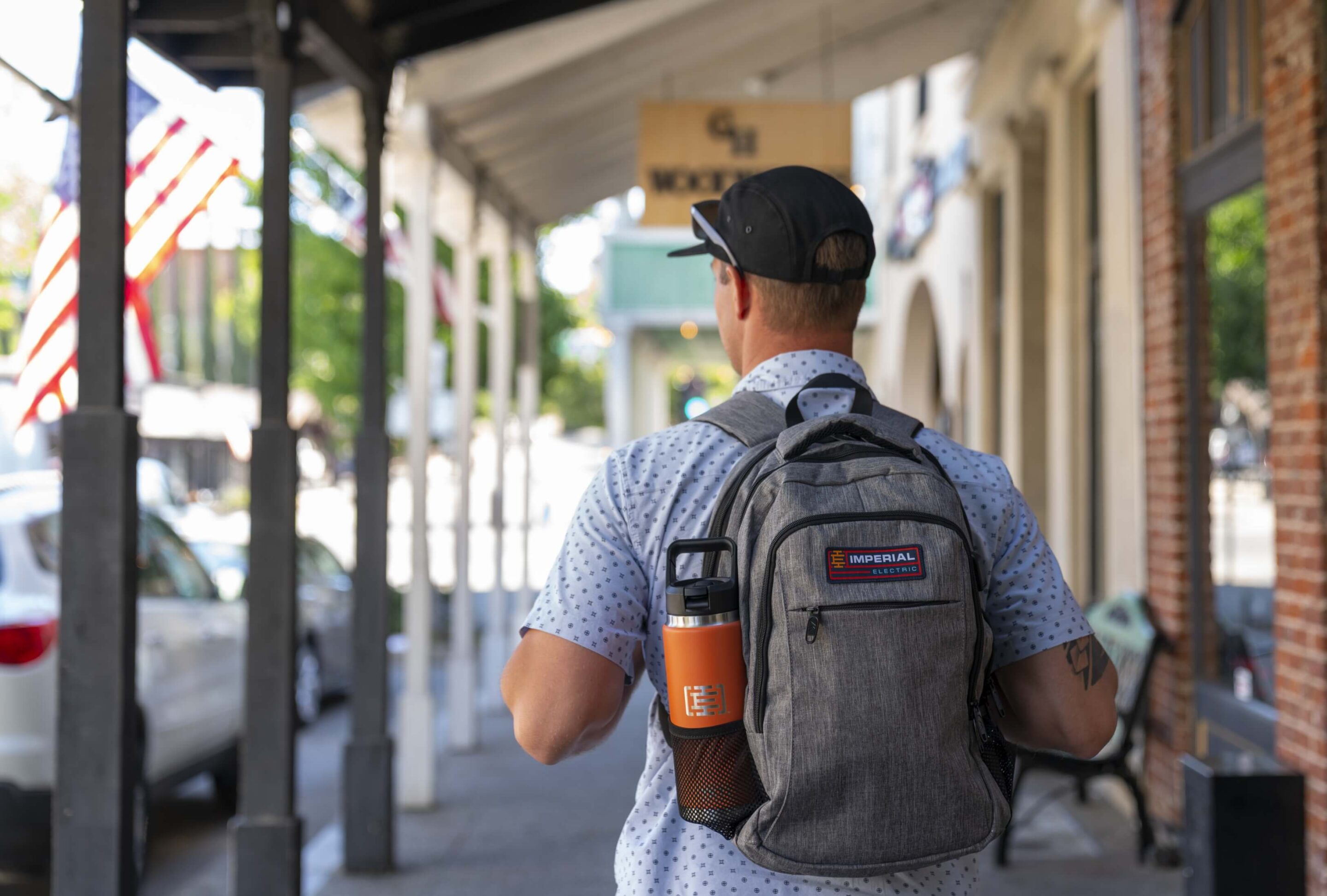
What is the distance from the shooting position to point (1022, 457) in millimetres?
9898

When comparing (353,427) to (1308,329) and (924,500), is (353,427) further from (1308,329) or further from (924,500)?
(924,500)

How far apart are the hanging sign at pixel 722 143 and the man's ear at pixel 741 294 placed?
225 inches

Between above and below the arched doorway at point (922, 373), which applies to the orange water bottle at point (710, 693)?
below

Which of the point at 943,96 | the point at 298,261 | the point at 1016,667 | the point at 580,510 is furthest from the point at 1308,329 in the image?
the point at 298,261

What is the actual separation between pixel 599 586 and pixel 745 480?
0.75 ft

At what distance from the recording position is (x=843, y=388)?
1.83 m

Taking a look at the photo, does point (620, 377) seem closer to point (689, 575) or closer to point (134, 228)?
point (134, 228)

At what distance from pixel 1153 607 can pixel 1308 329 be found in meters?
2.18

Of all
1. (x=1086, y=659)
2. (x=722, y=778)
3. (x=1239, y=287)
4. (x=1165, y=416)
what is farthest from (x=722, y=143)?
(x=722, y=778)

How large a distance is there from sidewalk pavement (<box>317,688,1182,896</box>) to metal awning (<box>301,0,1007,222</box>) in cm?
343

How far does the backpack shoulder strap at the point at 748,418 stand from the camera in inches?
69.7

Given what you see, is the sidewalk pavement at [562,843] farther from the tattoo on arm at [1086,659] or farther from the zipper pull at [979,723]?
the zipper pull at [979,723]

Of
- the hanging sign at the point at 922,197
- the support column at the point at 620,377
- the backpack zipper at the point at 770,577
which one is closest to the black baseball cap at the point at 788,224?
the backpack zipper at the point at 770,577

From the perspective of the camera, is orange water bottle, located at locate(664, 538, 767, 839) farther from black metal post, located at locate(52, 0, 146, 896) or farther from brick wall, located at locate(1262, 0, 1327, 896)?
brick wall, located at locate(1262, 0, 1327, 896)
